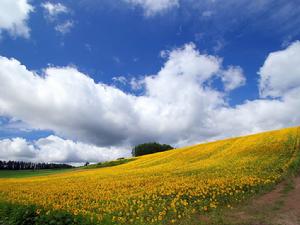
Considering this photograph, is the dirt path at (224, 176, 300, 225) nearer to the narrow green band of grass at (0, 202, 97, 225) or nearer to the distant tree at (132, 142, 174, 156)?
the narrow green band of grass at (0, 202, 97, 225)

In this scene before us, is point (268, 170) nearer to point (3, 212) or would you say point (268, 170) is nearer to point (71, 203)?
point (71, 203)

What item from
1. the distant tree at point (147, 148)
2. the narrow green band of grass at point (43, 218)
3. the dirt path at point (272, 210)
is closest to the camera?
the narrow green band of grass at point (43, 218)

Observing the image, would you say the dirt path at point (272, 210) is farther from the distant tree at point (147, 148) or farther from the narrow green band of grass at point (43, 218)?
the distant tree at point (147, 148)

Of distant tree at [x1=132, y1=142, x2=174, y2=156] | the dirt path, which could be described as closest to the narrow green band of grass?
the dirt path

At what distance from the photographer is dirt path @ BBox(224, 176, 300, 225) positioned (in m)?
11.1

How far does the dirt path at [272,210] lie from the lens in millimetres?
11086

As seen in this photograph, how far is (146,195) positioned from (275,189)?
7444mm

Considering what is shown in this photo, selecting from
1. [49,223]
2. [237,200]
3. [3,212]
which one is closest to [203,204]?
[237,200]

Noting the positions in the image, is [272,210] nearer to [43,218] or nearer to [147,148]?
[43,218]

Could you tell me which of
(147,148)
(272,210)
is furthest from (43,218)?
(147,148)

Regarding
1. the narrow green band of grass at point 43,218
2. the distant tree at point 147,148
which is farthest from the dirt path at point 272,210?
the distant tree at point 147,148

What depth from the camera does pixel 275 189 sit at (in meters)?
16.8

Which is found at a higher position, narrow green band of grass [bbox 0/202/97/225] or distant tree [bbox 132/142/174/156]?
distant tree [bbox 132/142/174/156]

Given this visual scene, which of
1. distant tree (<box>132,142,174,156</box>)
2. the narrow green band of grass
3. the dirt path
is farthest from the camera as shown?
distant tree (<box>132,142,174,156</box>)
